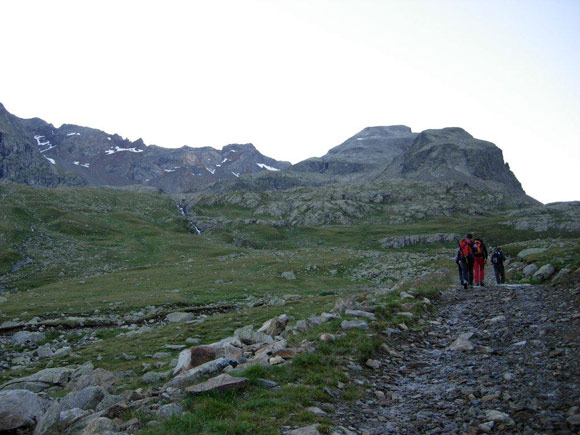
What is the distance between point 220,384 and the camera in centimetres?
918

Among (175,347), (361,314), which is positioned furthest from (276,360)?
(175,347)

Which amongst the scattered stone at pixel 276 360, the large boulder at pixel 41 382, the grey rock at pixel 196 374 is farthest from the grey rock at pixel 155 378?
the large boulder at pixel 41 382

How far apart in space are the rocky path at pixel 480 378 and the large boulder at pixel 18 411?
25.7 ft

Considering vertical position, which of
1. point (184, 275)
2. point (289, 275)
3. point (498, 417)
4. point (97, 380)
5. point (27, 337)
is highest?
point (498, 417)

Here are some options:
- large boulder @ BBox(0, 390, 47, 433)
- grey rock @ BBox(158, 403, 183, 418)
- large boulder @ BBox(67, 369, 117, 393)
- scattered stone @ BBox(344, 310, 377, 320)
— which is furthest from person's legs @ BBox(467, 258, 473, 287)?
large boulder @ BBox(0, 390, 47, 433)

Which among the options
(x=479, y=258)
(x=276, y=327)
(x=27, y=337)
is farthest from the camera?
(x=479, y=258)

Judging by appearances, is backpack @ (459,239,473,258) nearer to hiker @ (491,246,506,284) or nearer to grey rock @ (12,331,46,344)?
hiker @ (491,246,506,284)

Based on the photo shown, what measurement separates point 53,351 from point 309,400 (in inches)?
803

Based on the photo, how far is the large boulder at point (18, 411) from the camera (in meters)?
9.42

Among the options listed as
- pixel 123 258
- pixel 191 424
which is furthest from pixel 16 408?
pixel 123 258

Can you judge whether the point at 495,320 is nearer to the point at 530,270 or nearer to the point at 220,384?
the point at 220,384

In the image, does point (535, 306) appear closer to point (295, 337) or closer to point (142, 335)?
point (295, 337)

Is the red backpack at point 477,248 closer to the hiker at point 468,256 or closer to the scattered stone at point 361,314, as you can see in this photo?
the hiker at point 468,256

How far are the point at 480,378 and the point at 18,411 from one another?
11892mm
